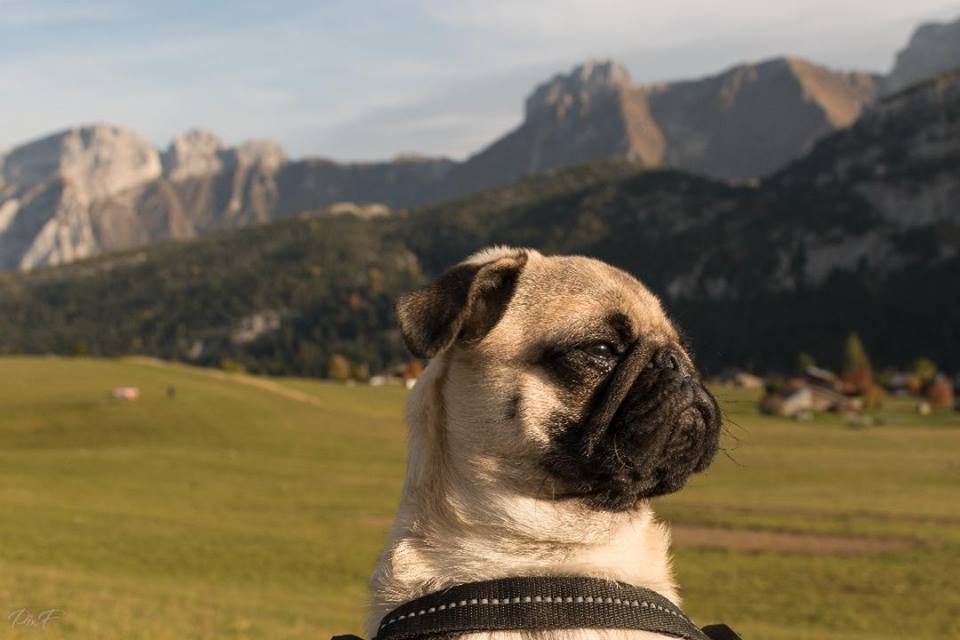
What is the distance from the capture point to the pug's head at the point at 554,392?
4.64 meters

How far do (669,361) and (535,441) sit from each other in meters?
0.80

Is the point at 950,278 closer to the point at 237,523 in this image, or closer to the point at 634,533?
the point at 237,523

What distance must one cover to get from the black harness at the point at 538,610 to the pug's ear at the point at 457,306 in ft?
3.48

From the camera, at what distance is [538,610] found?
4.25 m

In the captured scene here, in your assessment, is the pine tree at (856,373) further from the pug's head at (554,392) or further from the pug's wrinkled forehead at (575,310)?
the pug's head at (554,392)

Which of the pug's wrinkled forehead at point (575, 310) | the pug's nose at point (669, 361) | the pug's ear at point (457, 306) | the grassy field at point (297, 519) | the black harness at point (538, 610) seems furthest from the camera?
the grassy field at point (297, 519)

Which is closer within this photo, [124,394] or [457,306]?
[457,306]

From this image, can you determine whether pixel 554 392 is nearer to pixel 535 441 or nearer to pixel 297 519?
pixel 535 441

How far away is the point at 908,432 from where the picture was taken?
253 ft

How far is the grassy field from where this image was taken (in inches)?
736

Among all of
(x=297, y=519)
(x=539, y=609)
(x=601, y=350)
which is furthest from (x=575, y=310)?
(x=297, y=519)

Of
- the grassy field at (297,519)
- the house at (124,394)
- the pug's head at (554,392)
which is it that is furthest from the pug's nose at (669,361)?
the house at (124,394)

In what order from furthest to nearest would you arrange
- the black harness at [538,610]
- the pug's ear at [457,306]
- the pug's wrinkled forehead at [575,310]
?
the pug's wrinkled forehead at [575,310], the pug's ear at [457,306], the black harness at [538,610]

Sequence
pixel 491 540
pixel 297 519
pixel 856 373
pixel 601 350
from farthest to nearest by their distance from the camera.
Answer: pixel 856 373 → pixel 297 519 → pixel 601 350 → pixel 491 540
